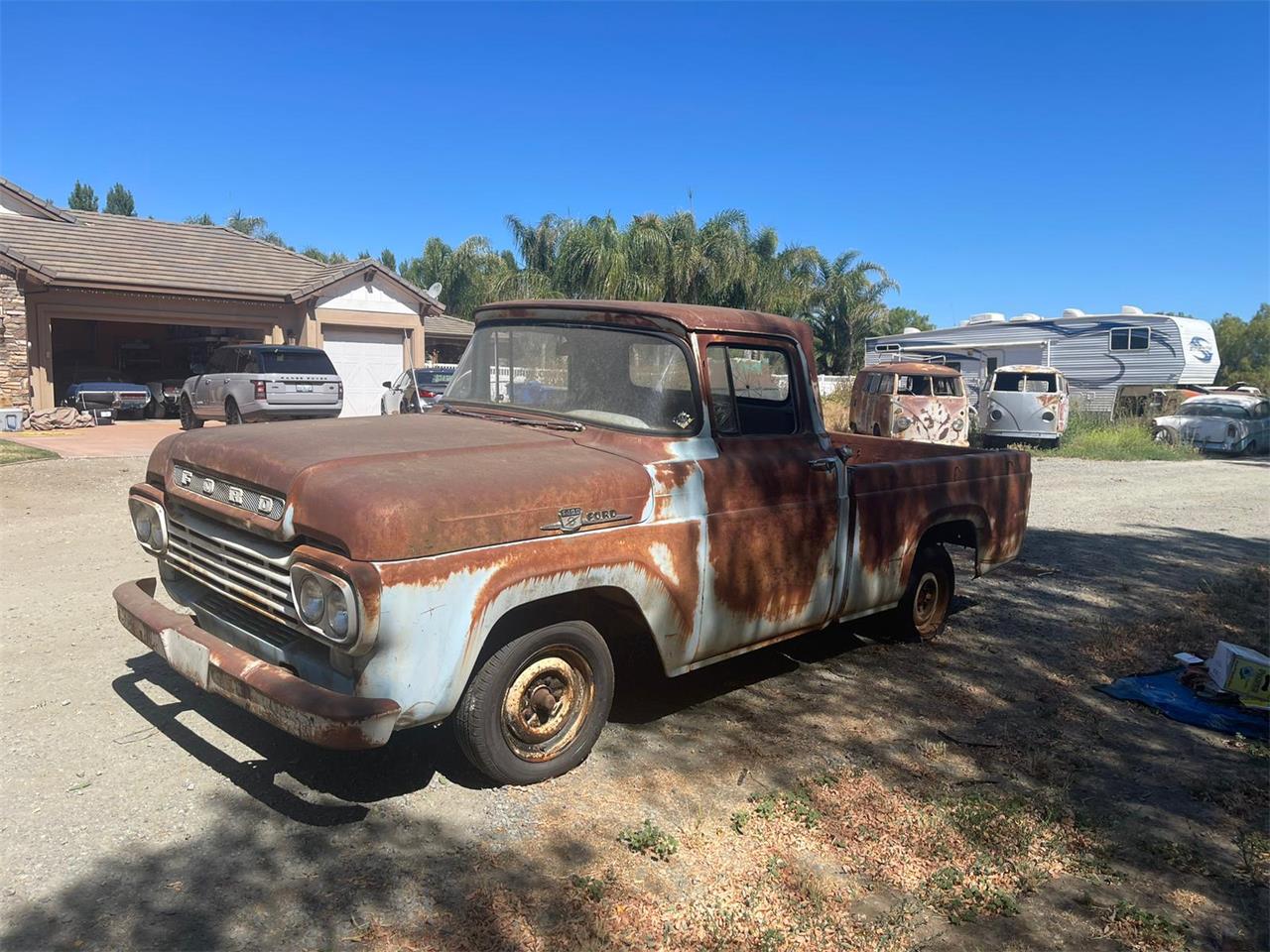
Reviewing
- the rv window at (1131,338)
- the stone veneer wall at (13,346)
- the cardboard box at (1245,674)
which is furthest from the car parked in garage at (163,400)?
the rv window at (1131,338)

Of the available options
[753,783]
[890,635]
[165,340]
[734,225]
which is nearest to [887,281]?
[734,225]

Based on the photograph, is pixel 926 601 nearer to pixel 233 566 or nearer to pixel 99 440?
pixel 233 566

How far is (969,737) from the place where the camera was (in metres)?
4.46

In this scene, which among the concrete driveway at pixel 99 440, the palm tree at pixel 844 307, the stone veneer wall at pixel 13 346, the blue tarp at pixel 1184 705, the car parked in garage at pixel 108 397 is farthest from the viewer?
the palm tree at pixel 844 307

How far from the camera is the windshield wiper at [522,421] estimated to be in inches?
A: 166

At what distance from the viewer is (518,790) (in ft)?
12.0

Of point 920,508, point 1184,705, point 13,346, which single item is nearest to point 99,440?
point 13,346

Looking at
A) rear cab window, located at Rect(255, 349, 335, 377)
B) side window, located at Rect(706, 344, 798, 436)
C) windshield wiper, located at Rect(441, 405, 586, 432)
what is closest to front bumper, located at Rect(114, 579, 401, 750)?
windshield wiper, located at Rect(441, 405, 586, 432)

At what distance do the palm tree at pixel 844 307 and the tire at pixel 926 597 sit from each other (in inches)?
1303

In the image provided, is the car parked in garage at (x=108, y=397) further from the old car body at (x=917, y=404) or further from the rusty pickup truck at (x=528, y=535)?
the rusty pickup truck at (x=528, y=535)

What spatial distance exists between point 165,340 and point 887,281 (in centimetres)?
2728

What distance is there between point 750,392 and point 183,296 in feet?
58.0

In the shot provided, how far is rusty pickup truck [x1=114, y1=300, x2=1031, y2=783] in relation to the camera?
120 inches

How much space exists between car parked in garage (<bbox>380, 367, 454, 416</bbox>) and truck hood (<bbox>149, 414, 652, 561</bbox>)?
12315 mm
